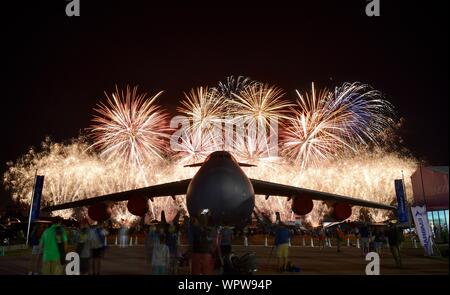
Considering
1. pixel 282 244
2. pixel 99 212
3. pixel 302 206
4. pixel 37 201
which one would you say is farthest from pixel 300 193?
pixel 37 201

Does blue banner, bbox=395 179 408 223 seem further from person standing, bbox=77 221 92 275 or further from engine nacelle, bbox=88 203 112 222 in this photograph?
person standing, bbox=77 221 92 275

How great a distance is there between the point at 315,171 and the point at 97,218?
2369cm

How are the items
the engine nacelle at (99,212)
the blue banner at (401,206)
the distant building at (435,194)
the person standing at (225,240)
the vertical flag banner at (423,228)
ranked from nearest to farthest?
the person standing at (225,240) < the vertical flag banner at (423,228) < the engine nacelle at (99,212) < the distant building at (435,194) < the blue banner at (401,206)

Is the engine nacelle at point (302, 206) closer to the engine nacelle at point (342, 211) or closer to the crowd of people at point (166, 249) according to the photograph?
the engine nacelle at point (342, 211)

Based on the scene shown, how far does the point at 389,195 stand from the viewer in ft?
144

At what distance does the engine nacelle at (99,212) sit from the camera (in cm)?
2486

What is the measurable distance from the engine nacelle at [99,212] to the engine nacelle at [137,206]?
1.22 m

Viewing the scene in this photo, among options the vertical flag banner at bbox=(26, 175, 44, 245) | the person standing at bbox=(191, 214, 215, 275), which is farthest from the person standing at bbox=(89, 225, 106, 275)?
the vertical flag banner at bbox=(26, 175, 44, 245)

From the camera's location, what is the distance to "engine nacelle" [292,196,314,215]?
25.7 meters

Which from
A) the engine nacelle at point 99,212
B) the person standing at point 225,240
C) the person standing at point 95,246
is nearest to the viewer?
the person standing at point 95,246

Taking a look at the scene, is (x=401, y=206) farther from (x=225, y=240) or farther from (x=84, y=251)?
(x=84, y=251)

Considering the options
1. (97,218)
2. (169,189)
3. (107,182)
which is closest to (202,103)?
(169,189)

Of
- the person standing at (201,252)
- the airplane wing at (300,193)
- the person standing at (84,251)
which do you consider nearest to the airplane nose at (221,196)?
the person standing at (84,251)

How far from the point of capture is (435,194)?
2712 centimetres
